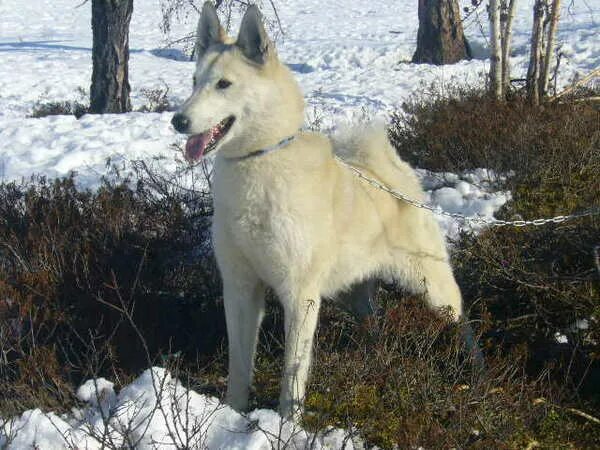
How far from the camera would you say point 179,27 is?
2000 cm

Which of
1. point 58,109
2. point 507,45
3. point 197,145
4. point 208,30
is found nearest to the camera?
point 197,145

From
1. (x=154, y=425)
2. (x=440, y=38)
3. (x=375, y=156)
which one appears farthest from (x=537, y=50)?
(x=154, y=425)

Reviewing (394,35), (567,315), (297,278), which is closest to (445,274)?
(567,315)

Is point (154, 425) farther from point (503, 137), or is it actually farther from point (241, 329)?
point (503, 137)

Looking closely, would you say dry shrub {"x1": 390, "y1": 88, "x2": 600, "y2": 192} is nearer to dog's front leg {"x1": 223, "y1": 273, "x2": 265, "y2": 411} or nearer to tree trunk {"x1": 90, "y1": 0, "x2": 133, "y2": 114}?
dog's front leg {"x1": 223, "y1": 273, "x2": 265, "y2": 411}

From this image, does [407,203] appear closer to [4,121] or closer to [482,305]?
[482,305]

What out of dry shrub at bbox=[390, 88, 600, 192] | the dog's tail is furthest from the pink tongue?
dry shrub at bbox=[390, 88, 600, 192]

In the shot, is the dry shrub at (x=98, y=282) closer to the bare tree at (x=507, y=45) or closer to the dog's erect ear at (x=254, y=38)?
the dog's erect ear at (x=254, y=38)

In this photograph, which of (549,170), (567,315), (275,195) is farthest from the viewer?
(549,170)

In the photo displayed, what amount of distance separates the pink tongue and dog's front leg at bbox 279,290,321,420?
75 centimetres

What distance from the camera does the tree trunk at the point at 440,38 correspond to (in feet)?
39.0

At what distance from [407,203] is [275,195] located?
41.1 inches

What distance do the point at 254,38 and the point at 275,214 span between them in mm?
758

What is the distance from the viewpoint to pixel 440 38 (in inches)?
475
